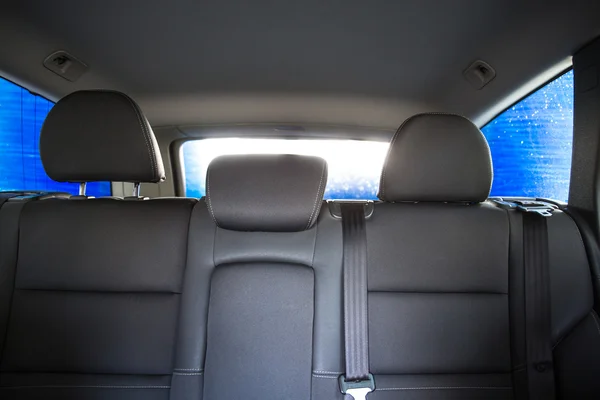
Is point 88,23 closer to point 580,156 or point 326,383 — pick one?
point 326,383

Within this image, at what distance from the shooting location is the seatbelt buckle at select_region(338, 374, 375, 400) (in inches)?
51.4

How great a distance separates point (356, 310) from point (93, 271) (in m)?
0.89

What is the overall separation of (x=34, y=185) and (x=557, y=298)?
2.62 m

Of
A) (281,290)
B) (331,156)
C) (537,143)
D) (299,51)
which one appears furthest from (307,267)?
(537,143)

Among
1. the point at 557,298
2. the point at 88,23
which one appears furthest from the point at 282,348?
the point at 88,23

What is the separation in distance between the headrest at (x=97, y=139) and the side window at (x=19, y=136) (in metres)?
0.76

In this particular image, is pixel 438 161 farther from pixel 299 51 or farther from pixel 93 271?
pixel 93 271

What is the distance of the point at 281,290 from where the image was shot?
140 centimetres

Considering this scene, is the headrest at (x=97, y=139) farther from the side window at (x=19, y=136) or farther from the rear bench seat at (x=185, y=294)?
the side window at (x=19, y=136)

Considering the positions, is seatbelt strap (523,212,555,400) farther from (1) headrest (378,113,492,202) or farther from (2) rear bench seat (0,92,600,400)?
(1) headrest (378,113,492,202)

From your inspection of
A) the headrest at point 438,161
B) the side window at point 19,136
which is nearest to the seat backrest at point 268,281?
the headrest at point 438,161

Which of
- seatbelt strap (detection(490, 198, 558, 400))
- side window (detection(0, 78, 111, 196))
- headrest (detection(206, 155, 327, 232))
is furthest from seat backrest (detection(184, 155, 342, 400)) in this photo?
side window (detection(0, 78, 111, 196))

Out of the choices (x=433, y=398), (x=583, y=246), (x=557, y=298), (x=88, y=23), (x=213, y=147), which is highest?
(x=88, y=23)

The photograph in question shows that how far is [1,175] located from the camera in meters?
2.19
